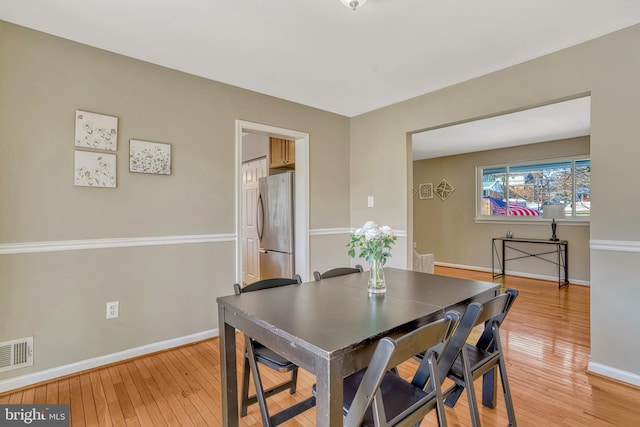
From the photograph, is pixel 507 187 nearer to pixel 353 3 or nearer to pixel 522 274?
pixel 522 274

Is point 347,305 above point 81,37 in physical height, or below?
below

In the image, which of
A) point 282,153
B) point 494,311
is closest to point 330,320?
point 494,311

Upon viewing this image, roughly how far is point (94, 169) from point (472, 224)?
6.14 meters

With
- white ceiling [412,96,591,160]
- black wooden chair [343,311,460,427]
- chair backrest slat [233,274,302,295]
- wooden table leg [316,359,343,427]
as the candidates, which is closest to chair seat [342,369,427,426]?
black wooden chair [343,311,460,427]

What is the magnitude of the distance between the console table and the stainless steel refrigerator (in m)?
3.94

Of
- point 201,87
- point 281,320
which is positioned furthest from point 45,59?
point 281,320

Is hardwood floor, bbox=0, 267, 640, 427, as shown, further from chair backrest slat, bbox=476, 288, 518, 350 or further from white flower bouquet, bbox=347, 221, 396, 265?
white flower bouquet, bbox=347, 221, 396, 265

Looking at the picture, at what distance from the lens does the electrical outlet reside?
2.44 metres

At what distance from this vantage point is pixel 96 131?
7.79 feet

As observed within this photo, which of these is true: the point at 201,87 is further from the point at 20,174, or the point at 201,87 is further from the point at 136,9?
the point at 20,174

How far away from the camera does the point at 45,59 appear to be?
2.21 m

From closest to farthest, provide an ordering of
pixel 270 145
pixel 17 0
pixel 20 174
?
pixel 17 0
pixel 20 174
pixel 270 145

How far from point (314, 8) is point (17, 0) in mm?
1744

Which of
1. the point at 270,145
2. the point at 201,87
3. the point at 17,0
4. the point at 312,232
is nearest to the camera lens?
the point at 17,0
